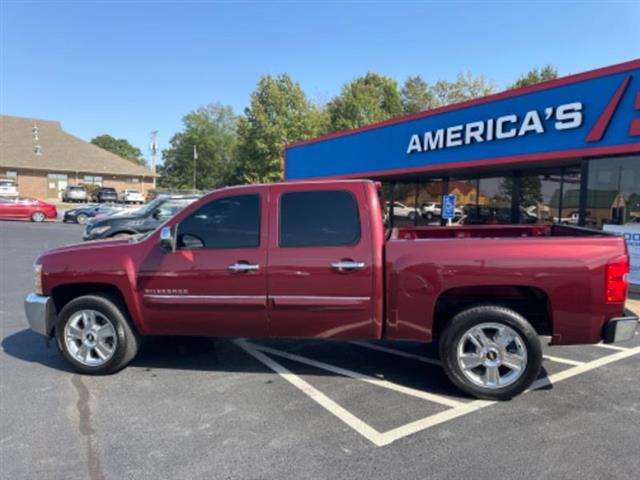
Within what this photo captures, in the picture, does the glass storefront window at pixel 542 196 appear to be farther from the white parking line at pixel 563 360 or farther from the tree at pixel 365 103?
the tree at pixel 365 103

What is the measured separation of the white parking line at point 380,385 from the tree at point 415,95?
4839 cm

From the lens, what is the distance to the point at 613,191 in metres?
9.66

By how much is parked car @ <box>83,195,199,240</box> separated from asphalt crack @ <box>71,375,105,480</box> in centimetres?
A: 652

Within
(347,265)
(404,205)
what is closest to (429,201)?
(404,205)

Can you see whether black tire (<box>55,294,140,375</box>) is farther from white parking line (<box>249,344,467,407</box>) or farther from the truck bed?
the truck bed

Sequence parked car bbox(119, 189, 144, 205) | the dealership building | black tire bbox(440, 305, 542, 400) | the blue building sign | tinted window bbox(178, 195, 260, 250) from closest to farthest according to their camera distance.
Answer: black tire bbox(440, 305, 542, 400) < tinted window bbox(178, 195, 260, 250) < the blue building sign < the dealership building < parked car bbox(119, 189, 144, 205)

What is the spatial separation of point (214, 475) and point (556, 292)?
9.76 feet

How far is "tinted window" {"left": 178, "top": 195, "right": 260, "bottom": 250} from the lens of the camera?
4.27 m

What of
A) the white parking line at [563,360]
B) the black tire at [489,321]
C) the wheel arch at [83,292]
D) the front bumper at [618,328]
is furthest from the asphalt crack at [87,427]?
the white parking line at [563,360]

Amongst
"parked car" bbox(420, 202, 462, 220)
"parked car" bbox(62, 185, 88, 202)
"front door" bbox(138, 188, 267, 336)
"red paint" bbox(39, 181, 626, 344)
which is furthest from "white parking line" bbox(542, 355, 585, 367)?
"parked car" bbox(62, 185, 88, 202)

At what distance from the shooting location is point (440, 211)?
1648cm

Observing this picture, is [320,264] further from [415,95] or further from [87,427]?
[415,95]

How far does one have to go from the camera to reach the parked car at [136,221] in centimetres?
1060

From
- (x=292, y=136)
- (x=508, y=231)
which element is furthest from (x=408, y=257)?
(x=292, y=136)
